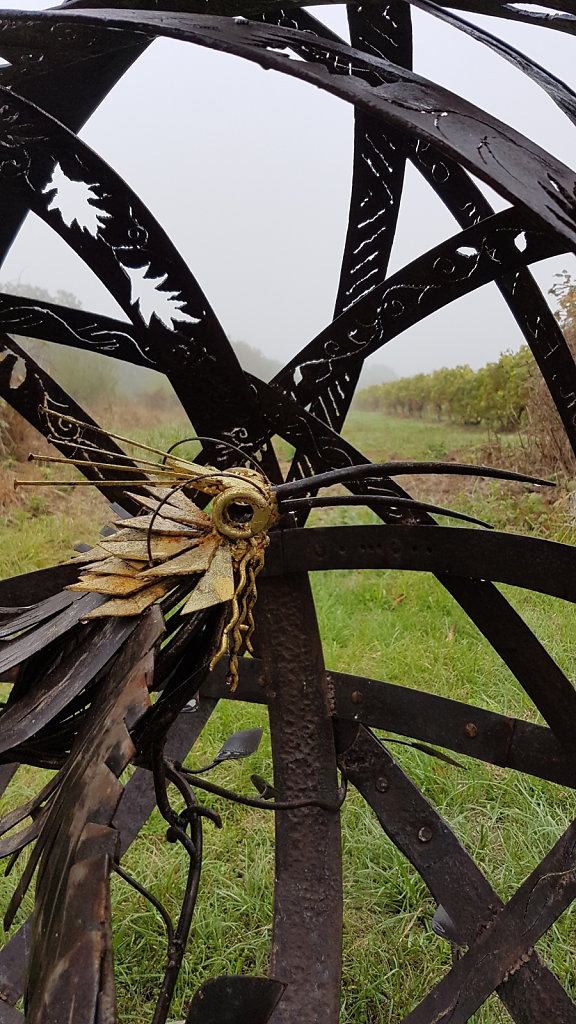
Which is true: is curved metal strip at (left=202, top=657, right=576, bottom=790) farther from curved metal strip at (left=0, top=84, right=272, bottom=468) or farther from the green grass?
the green grass

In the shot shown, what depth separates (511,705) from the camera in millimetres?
2076

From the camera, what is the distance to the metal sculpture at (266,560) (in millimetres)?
629

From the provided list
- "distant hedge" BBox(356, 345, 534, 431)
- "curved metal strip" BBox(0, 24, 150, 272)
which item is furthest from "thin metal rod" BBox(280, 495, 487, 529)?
"distant hedge" BBox(356, 345, 534, 431)

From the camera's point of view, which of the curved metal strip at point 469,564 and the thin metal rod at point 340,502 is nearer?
the thin metal rod at point 340,502

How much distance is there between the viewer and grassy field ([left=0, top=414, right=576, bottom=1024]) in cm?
140

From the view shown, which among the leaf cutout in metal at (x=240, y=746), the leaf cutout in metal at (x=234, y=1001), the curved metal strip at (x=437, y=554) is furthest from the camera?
the leaf cutout in metal at (x=240, y=746)

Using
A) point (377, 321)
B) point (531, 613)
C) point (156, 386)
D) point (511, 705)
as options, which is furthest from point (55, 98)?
point (156, 386)

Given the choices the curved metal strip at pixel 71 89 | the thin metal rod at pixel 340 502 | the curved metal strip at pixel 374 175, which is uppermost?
the curved metal strip at pixel 71 89

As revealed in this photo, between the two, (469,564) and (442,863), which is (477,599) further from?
(442,863)

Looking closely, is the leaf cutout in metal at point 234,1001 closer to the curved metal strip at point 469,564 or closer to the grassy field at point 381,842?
the curved metal strip at point 469,564

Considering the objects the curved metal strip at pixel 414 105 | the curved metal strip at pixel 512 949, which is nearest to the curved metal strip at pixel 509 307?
the curved metal strip at pixel 414 105

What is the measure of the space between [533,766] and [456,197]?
0.87m

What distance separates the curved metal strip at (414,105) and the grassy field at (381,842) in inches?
49.3

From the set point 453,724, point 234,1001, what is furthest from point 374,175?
point 234,1001
